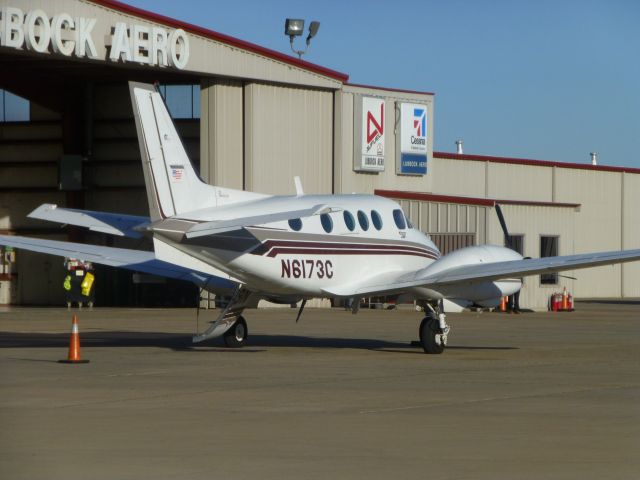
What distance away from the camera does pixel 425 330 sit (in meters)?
22.1

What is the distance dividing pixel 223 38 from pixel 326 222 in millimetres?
21595

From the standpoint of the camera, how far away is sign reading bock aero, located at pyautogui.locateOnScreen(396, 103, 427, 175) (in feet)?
159

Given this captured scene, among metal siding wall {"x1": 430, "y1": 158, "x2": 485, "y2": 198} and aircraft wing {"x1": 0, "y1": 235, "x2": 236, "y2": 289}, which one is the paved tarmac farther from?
metal siding wall {"x1": 430, "y1": 158, "x2": 485, "y2": 198}

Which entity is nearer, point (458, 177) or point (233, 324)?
point (233, 324)

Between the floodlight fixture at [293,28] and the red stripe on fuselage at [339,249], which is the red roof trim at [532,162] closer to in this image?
the floodlight fixture at [293,28]

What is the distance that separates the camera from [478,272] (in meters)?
21.4

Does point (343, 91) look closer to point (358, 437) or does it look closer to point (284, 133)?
point (284, 133)

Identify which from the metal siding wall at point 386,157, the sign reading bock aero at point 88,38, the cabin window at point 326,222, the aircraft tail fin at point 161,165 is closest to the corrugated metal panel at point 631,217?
the metal siding wall at point 386,157

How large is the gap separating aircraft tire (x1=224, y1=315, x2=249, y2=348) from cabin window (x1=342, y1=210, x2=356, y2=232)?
2.85 meters

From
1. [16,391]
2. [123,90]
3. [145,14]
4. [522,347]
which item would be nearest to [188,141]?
[123,90]

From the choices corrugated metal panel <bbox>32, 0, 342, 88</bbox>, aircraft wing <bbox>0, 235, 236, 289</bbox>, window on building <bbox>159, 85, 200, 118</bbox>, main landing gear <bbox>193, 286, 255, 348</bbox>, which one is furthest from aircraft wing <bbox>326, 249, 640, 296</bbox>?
window on building <bbox>159, 85, 200, 118</bbox>

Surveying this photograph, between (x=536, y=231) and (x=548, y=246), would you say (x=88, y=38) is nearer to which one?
(x=536, y=231)

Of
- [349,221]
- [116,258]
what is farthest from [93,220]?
[349,221]

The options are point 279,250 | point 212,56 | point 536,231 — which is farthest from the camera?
point 536,231
